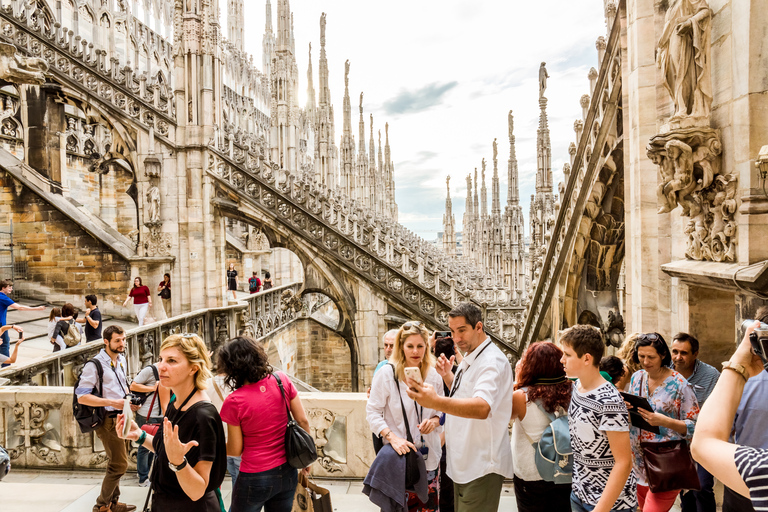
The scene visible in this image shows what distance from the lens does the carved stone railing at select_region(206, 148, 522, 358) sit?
10.9 metres

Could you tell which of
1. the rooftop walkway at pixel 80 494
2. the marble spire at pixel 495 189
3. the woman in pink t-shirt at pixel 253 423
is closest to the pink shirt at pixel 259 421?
the woman in pink t-shirt at pixel 253 423

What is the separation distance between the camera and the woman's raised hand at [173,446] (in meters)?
2.13

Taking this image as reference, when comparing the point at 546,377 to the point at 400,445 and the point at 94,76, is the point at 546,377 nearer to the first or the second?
the point at 400,445

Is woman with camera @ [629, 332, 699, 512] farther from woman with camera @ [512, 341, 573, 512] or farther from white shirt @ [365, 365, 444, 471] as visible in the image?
white shirt @ [365, 365, 444, 471]

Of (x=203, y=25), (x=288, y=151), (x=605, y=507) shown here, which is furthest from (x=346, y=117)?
(x=605, y=507)

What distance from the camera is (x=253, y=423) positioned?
101 inches

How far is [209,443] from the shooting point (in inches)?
89.7

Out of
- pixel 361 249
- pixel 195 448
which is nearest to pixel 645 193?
pixel 195 448

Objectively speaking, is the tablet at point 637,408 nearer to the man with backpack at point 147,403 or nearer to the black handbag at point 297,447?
the black handbag at point 297,447

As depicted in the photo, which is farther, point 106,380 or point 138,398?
point 106,380

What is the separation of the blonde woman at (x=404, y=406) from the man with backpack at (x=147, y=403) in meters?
1.19

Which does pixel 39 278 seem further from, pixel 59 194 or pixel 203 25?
pixel 203 25

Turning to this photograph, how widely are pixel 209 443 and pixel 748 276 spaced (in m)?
3.51

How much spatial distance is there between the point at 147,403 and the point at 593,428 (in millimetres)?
3556
